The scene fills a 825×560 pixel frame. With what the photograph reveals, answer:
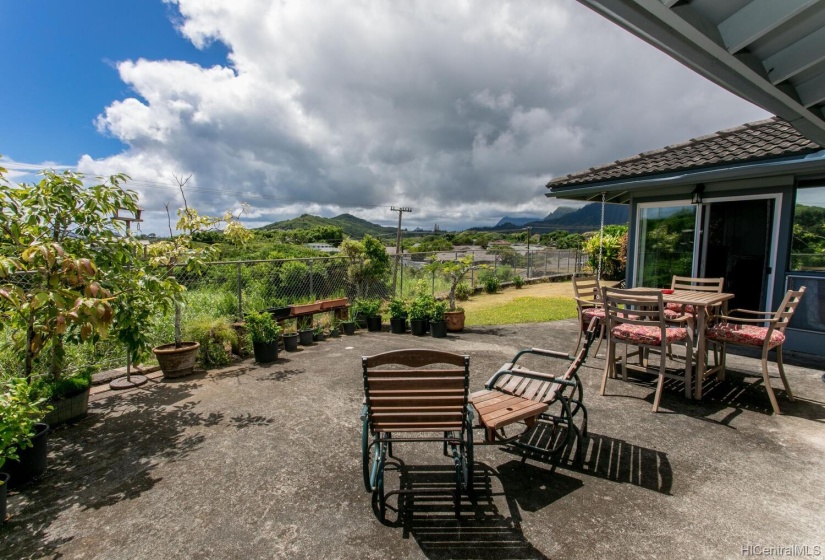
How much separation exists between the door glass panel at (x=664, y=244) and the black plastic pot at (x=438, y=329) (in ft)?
13.6

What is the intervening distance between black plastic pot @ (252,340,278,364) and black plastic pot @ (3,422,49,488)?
2.75 metres

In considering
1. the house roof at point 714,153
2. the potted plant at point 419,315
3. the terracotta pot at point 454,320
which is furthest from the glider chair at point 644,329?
the potted plant at point 419,315

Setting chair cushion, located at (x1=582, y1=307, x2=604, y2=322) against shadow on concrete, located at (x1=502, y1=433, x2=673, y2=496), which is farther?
chair cushion, located at (x1=582, y1=307, x2=604, y2=322)

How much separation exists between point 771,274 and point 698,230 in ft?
4.23

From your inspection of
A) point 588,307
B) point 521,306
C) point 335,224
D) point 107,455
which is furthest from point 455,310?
point 335,224

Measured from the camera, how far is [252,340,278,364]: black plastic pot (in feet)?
18.7

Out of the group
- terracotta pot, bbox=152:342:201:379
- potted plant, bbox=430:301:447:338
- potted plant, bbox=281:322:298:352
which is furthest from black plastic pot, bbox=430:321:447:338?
terracotta pot, bbox=152:342:201:379

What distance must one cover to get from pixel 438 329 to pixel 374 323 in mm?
1399

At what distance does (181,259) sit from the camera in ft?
15.5

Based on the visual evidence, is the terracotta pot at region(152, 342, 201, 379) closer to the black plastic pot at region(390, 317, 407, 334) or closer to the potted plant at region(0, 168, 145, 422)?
the potted plant at region(0, 168, 145, 422)

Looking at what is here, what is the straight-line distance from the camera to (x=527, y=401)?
9.61 ft

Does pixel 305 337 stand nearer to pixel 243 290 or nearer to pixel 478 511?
pixel 243 290

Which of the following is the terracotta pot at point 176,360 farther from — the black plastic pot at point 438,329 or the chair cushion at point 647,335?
the chair cushion at point 647,335

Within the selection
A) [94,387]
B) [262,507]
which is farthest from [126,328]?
[262,507]
